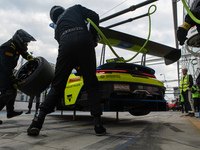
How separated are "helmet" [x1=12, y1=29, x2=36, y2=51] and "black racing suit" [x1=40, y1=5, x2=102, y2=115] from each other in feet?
4.49

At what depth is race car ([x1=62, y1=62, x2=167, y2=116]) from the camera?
2539 millimetres

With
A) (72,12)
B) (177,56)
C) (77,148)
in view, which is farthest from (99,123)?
(177,56)

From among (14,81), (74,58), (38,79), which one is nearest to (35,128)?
(74,58)

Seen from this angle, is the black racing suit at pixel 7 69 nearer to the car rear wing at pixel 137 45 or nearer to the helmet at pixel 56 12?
the helmet at pixel 56 12

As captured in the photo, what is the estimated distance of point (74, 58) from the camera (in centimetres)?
189

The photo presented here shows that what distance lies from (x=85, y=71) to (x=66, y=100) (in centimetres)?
129

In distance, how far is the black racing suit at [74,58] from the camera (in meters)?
1.82

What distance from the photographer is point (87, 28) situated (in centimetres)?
198

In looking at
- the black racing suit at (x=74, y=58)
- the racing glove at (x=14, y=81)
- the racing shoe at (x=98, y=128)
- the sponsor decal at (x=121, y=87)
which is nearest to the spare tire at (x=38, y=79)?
the racing glove at (x=14, y=81)

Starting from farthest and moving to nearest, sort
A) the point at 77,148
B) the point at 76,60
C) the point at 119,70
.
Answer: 1. the point at 119,70
2. the point at 76,60
3. the point at 77,148

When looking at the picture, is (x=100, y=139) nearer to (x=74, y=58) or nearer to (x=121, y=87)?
(x=74, y=58)

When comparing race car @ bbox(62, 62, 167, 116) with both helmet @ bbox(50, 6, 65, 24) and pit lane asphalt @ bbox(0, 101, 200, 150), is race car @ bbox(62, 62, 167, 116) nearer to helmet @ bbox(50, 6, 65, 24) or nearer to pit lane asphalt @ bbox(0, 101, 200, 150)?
pit lane asphalt @ bbox(0, 101, 200, 150)

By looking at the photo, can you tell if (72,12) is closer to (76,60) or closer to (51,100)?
(76,60)

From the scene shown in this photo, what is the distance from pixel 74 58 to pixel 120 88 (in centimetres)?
107
